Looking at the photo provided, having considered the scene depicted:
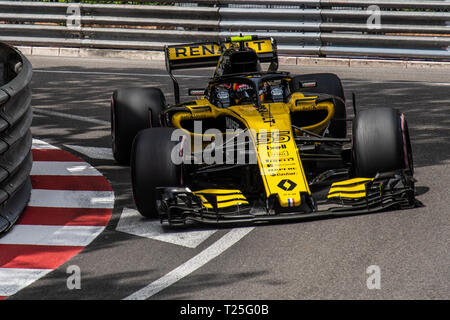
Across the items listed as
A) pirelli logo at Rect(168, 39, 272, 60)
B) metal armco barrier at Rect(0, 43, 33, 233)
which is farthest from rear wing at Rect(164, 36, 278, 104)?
metal armco barrier at Rect(0, 43, 33, 233)

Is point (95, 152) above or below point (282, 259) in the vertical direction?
below

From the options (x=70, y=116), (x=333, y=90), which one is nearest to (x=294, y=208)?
(x=333, y=90)

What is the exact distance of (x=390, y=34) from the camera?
53.2 ft

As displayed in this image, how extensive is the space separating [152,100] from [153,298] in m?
3.91

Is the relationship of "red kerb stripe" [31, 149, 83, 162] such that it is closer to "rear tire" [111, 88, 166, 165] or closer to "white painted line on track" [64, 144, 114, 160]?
"white painted line on track" [64, 144, 114, 160]

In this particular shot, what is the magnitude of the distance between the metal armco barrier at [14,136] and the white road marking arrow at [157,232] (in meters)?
0.95

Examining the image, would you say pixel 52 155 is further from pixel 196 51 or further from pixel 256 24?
pixel 256 24

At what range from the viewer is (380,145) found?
702 centimetres

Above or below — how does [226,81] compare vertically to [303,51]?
above

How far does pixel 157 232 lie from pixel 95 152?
3068 mm

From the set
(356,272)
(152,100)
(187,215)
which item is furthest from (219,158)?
(356,272)

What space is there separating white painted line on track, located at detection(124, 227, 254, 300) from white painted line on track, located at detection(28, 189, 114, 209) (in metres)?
1.51

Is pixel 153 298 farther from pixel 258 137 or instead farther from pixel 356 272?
pixel 258 137

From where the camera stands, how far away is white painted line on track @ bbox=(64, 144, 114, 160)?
9.31 metres
